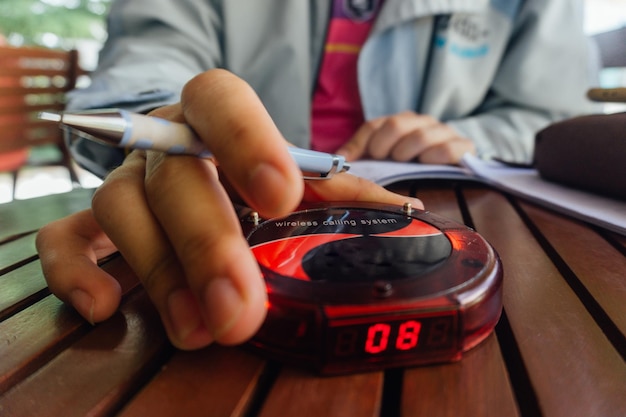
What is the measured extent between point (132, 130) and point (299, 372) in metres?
0.13

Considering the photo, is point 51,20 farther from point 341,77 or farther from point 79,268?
point 79,268

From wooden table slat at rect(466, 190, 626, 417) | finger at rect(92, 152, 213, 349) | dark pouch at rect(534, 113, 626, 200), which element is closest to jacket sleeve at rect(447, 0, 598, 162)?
dark pouch at rect(534, 113, 626, 200)

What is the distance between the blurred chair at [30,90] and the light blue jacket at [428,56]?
1.05 m

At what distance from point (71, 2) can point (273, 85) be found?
329 cm

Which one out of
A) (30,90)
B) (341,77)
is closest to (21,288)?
(341,77)

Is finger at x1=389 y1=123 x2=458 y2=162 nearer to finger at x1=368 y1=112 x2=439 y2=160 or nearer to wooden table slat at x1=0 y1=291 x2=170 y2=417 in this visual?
finger at x1=368 y1=112 x2=439 y2=160

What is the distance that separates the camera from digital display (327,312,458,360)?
0.63 ft

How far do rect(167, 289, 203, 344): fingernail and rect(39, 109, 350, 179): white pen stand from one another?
2.8 inches

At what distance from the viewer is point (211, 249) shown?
190 millimetres

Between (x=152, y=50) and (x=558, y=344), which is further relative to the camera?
(x=152, y=50)

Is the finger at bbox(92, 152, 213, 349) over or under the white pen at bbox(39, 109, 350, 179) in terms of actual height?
under

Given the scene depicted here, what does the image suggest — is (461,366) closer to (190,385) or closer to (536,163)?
(190,385)

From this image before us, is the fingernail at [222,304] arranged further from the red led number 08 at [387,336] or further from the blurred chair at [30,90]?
the blurred chair at [30,90]


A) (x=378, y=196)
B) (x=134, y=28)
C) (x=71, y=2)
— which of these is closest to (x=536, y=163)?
(x=378, y=196)
